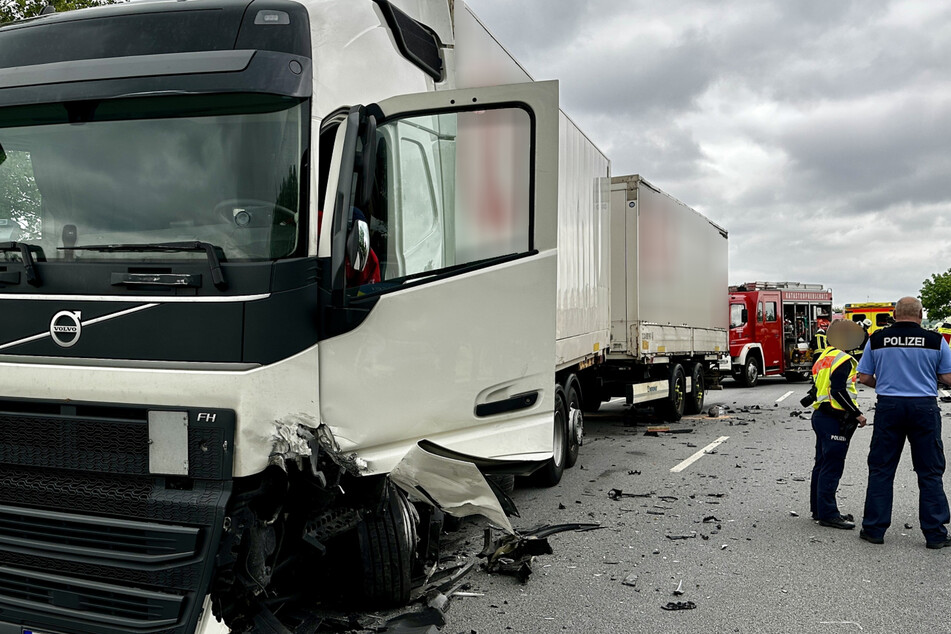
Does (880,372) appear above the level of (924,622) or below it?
above

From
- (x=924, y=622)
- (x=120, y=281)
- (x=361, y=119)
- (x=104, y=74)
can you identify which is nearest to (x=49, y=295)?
(x=120, y=281)

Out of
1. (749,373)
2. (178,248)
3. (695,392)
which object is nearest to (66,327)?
(178,248)

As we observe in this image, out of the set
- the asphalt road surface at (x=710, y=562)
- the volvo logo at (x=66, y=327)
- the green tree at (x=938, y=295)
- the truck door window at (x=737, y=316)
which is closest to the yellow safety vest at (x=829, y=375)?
the asphalt road surface at (x=710, y=562)

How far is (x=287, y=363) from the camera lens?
322 centimetres

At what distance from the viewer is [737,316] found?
77.4ft

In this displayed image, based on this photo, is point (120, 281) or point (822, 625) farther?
point (822, 625)

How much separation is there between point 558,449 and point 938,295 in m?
69.4

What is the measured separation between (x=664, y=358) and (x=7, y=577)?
10.6m

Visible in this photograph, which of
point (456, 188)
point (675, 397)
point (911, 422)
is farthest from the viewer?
point (675, 397)

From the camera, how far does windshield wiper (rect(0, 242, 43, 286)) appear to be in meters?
3.26

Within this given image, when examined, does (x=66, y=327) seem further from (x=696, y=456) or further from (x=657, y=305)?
(x=657, y=305)

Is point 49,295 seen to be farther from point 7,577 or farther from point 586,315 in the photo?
point 586,315

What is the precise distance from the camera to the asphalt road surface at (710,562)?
4.48 metres

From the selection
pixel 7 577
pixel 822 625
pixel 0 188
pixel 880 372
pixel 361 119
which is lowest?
pixel 822 625
